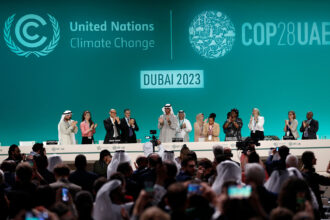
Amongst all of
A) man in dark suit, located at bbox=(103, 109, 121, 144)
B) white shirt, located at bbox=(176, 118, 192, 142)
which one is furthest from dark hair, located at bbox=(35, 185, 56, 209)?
white shirt, located at bbox=(176, 118, 192, 142)

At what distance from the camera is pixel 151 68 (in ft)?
50.4

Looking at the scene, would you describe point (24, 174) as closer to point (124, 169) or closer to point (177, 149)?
point (124, 169)

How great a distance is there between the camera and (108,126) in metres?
12.3

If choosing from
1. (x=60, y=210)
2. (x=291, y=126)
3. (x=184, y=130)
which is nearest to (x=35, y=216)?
(x=60, y=210)

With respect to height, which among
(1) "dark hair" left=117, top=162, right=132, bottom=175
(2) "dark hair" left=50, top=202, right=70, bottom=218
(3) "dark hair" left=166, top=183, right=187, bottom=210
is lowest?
(2) "dark hair" left=50, top=202, right=70, bottom=218

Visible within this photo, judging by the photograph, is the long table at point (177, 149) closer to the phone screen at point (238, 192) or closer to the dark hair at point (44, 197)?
the dark hair at point (44, 197)

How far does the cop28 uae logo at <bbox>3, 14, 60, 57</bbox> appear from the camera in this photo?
49.3 ft

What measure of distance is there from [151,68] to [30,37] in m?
3.27

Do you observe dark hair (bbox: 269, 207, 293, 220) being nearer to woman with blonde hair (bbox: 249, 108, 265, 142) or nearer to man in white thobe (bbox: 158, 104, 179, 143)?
man in white thobe (bbox: 158, 104, 179, 143)

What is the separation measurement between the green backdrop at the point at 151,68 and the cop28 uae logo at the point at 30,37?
10cm

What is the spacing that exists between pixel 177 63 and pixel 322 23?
409 cm

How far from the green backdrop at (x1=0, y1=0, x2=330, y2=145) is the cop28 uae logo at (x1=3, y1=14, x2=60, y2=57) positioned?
0.32 feet

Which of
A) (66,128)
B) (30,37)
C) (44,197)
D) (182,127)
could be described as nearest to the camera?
(44,197)

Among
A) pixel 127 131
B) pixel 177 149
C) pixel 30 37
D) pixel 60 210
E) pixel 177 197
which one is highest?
pixel 30 37
